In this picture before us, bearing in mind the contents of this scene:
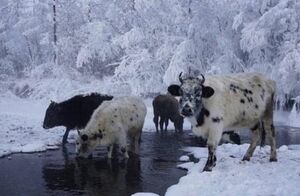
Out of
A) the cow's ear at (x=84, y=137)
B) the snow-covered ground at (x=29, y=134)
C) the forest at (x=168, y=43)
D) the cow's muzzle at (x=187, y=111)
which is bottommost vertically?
the snow-covered ground at (x=29, y=134)

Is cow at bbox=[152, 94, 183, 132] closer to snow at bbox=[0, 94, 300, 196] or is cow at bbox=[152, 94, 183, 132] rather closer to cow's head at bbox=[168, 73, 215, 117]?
snow at bbox=[0, 94, 300, 196]

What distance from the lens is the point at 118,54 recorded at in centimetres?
3594

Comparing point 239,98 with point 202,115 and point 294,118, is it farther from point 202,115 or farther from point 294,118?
point 294,118

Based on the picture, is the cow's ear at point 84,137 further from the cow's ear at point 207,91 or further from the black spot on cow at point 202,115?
the cow's ear at point 207,91

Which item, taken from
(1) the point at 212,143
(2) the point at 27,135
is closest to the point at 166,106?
(2) the point at 27,135

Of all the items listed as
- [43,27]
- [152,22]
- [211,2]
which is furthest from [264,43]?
[43,27]

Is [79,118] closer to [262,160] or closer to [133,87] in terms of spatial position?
[262,160]

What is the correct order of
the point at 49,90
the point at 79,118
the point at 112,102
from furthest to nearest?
the point at 49,90, the point at 79,118, the point at 112,102

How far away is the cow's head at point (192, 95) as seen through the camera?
8.80 meters

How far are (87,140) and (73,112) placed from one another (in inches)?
153

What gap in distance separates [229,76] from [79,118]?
6.32m

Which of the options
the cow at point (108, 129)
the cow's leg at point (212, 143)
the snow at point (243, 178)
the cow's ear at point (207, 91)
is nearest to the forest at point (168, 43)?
the cow at point (108, 129)

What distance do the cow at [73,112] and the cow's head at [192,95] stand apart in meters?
6.46

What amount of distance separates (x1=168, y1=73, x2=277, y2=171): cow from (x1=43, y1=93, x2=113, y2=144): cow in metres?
6.21
